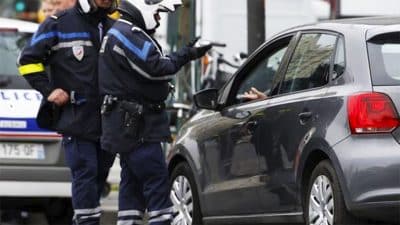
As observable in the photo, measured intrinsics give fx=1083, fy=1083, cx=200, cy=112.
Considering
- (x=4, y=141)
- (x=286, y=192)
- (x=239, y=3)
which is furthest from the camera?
(x=239, y=3)

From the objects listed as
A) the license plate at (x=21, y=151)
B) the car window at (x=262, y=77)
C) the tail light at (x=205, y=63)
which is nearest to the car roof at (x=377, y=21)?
the car window at (x=262, y=77)

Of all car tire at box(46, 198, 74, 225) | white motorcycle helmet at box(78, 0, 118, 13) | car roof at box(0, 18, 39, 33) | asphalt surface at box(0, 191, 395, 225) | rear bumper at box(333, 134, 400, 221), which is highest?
white motorcycle helmet at box(78, 0, 118, 13)

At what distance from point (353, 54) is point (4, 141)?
3.80m

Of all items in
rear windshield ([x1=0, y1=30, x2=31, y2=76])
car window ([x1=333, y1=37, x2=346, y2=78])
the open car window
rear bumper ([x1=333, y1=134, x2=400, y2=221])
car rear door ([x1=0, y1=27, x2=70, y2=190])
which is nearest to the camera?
rear bumper ([x1=333, y1=134, x2=400, y2=221])

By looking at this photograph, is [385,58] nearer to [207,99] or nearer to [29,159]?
[207,99]

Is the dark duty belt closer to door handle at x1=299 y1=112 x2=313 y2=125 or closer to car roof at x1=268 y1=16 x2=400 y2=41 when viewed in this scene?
door handle at x1=299 y1=112 x2=313 y2=125

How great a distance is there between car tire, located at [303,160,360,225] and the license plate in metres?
3.25

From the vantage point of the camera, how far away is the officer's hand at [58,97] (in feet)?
24.0

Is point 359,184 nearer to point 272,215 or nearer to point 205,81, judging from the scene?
point 272,215

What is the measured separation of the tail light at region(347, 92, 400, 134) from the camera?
241 inches

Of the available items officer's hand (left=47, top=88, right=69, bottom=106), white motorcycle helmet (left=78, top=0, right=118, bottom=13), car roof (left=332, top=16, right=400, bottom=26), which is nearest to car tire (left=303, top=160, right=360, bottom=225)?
car roof (left=332, top=16, right=400, bottom=26)

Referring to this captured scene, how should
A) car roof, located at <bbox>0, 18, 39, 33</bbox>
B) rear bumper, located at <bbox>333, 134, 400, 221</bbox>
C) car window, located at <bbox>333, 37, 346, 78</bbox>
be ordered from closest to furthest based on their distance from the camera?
rear bumper, located at <bbox>333, 134, 400, 221</bbox> → car window, located at <bbox>333, 37, 346, 78</bbox> → car roof, located at <bbox>0, 18, 39, 33</bbox>

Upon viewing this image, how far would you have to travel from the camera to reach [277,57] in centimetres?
762

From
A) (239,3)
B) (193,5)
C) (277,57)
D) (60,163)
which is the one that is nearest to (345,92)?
(277,57)
